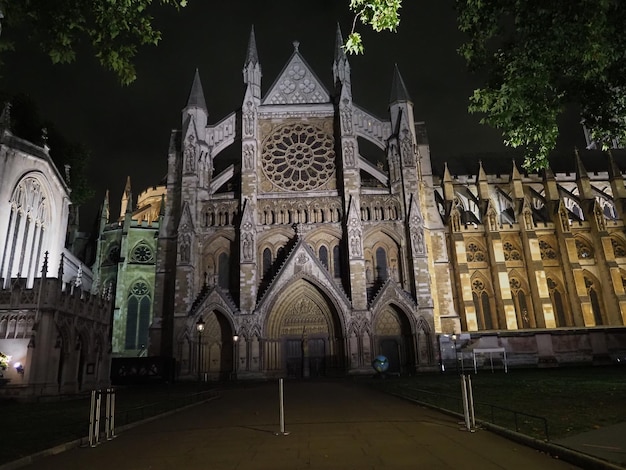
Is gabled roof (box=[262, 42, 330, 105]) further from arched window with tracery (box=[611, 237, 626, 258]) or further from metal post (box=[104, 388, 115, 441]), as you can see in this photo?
arched window with tracery (box=[611, 237, 626, 258])

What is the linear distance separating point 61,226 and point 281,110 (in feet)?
56.8

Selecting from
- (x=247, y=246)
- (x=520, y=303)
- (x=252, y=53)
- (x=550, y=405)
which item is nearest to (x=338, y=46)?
(x=252, y=53)

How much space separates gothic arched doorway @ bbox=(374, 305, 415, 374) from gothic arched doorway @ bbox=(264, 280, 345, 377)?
2695 mm

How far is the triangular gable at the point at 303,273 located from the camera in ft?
92.0

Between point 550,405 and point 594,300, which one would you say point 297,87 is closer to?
point 550,405

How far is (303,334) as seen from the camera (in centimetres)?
2895

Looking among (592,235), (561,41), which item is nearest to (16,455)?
(561,41)

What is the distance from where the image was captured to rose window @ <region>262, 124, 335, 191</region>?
32375 millimetres

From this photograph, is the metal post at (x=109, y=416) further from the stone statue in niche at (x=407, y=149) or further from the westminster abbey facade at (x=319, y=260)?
the stone statue in niche at (x=407, y=149)

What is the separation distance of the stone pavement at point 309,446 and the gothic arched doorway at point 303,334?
18.1 m

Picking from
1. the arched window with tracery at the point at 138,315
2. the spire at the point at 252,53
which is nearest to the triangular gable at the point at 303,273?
the arched window with tracery at the point at 138,315

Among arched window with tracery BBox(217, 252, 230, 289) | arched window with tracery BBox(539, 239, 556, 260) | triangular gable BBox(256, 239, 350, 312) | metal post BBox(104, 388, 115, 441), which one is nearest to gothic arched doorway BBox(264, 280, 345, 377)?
triangular gable BBox(256, 239, 350, 312)

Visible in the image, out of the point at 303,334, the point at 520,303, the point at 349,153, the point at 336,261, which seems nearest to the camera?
the point at 303,334

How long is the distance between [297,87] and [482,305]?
2464cm
